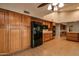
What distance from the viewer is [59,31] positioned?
15078mm

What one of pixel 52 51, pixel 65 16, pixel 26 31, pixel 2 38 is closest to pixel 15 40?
pixel 2 38

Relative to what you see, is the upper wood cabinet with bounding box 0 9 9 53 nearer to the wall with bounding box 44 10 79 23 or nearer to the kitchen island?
the kitchen island

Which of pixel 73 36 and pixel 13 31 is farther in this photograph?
pixel 73 36

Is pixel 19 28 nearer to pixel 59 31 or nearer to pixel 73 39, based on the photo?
pixel 73 39

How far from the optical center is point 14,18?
533cm

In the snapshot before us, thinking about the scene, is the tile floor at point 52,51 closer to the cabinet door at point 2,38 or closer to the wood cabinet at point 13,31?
the wood cabinet at point 13,31

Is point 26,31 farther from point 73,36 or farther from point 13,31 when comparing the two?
point 73,36

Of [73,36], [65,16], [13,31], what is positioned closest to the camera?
[13,31]

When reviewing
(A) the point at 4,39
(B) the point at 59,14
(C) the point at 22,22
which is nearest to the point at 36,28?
(C) the point at 22,22

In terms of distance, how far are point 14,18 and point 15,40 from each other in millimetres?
978

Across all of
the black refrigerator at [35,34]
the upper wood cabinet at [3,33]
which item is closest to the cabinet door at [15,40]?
the upper wood cabinet at [3,33]

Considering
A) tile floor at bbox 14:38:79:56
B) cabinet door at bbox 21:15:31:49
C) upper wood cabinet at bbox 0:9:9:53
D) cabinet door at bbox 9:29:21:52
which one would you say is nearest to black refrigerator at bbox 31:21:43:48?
cabinet door at bbox 21:15:31:49

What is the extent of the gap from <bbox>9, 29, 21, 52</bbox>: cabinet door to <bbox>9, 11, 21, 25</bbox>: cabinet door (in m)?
0.35

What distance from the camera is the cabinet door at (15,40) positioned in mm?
5156
